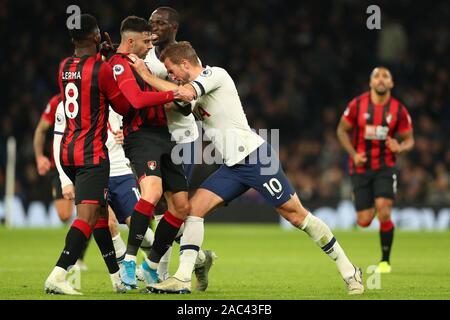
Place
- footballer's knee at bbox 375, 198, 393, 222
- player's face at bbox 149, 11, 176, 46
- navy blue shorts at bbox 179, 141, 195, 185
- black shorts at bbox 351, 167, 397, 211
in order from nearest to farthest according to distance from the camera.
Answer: navy blue shorts at bbox 179, 141, 195, 185, player's face at bbox 149, 11, 176, 46, footballer's knee at bbox 375, 198, 393, 222, black shorts at bbox 351, 167, 397, 211

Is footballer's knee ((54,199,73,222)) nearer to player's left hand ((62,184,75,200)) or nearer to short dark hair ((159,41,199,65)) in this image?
player's left hand ((62,184,75,200))

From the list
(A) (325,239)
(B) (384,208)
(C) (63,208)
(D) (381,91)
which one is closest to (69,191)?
(A) (325,239)

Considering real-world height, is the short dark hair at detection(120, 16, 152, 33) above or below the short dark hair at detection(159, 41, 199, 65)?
above

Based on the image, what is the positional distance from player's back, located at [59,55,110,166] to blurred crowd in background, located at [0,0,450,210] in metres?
13.2

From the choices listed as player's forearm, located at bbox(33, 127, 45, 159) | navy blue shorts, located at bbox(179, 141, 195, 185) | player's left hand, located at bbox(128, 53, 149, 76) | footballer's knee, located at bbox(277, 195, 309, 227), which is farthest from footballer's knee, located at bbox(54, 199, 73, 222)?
footballer's knee, located at bbox(277, 195, 309, 227)

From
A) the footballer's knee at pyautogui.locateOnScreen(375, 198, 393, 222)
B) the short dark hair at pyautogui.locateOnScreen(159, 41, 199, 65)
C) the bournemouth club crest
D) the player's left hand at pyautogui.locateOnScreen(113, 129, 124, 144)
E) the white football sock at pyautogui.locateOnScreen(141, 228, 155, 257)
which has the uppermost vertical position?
the short dark hair at pyautogui.locateOnScreen(159, 41, 199, 65)

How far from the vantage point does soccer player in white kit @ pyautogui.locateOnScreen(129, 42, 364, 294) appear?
316 inches

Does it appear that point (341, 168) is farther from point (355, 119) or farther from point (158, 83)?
point (158, 83)

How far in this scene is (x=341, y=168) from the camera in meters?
20.9

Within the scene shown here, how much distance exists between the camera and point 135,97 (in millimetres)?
7688

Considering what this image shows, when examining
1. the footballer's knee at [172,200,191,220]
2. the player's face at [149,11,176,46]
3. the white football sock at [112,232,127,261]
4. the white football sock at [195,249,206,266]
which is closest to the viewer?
the footballer's knee at [172,200,191,220]

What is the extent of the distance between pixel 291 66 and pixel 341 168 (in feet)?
11.9

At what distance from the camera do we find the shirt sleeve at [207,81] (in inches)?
310

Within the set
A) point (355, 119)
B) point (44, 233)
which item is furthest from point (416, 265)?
point (44, 233)
